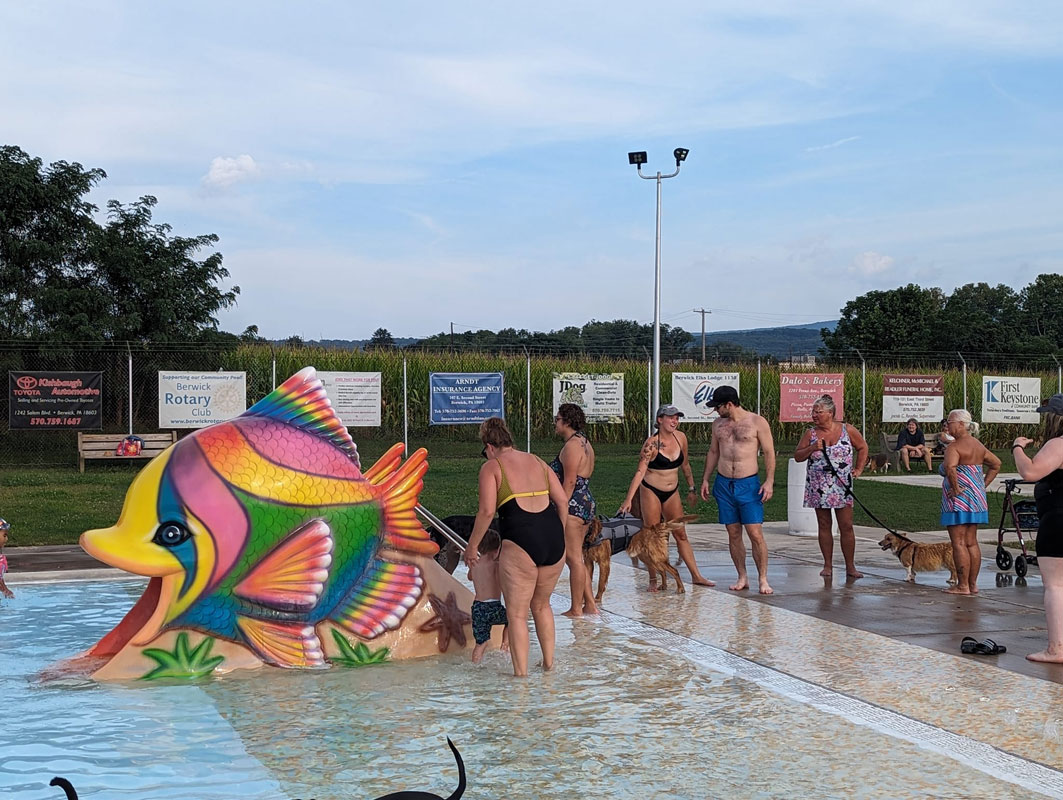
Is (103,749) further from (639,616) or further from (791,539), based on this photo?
(791,539)

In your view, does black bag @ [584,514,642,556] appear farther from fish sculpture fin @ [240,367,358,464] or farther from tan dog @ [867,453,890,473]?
tan dog @ [867,453,890,473]

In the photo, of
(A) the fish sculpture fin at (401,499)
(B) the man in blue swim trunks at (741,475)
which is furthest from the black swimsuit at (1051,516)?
(A) the fish sculpture fin at (401,499)

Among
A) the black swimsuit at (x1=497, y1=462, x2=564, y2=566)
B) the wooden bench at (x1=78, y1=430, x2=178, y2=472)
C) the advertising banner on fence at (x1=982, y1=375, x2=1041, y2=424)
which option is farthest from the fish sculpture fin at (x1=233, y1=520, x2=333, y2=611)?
the advertising banner on fence at (x1=982, y1=375, x2=1041, y2=424)

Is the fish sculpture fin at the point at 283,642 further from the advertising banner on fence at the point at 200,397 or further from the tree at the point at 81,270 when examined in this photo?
the tree at the point at 81,270

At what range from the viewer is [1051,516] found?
7.48m

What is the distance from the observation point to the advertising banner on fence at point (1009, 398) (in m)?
28.7

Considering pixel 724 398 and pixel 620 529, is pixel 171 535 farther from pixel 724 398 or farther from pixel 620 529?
pixel 724 398

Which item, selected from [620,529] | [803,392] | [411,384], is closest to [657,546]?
[620,529]

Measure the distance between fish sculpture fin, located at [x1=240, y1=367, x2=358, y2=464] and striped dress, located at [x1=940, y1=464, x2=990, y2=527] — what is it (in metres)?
5.54

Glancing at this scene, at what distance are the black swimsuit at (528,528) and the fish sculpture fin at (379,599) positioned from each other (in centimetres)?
101

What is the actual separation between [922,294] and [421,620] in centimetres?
7279

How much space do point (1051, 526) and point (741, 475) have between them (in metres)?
3.42

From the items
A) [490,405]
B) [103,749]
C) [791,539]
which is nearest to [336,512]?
[103,749]

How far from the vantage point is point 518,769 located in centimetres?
538
